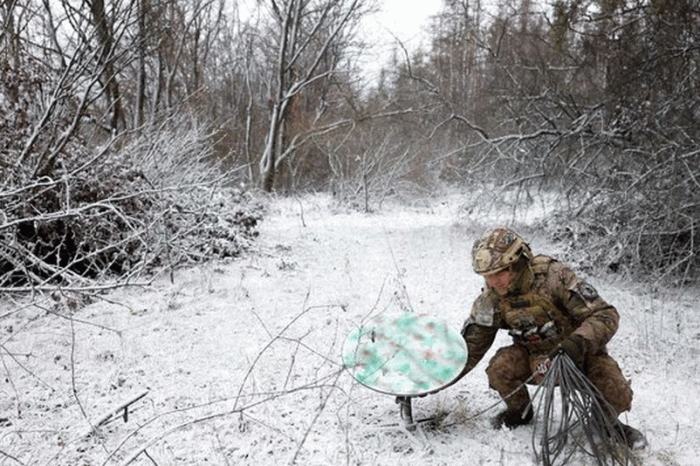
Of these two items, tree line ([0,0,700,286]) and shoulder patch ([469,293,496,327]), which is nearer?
shoulder patch ([469,293,496,327])

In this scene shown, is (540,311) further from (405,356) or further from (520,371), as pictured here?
(405,356)

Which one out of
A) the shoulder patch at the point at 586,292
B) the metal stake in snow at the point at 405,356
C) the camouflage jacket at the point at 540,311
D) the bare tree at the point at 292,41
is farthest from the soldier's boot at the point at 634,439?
the bare tree at the point at 292,41

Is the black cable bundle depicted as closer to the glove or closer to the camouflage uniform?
the glove

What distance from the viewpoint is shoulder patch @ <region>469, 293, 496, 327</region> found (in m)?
2.55

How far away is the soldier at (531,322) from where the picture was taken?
90.4 inches

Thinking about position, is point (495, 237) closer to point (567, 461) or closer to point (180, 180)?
point (567, 461)

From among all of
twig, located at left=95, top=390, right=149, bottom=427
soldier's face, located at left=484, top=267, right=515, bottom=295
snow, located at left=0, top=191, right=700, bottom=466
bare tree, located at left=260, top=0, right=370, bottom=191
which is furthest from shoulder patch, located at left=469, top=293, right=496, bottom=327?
bare tree, located at left=260, top=0, right=370, bottom=191

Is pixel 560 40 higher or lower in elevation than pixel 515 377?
higher

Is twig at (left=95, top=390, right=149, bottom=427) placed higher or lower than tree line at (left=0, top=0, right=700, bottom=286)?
lower

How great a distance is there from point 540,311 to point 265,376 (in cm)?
184

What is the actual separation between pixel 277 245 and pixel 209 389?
4203 mm

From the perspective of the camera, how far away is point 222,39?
16.8 meters

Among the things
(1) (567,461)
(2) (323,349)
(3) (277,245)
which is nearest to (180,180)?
(3) (277,245)

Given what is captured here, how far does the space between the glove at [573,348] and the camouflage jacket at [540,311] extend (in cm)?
16
